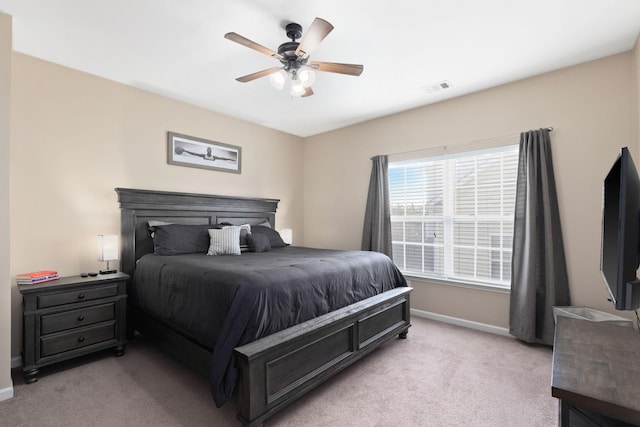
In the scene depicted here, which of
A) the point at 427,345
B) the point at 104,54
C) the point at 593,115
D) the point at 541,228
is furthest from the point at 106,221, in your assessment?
the point at 593,115

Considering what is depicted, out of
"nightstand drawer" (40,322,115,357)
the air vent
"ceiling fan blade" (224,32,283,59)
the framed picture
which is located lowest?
"nightstand drawer" (40,322,115,357)

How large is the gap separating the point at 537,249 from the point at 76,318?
417 cm

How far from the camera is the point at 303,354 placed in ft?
6.66

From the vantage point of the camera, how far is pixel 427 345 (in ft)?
9.93

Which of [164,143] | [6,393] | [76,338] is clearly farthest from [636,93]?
[6,393]

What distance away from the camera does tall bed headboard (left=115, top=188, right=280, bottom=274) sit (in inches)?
127

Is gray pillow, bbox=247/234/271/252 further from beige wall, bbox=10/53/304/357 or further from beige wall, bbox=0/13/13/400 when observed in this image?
beige wall, bbox=0/13/13/400

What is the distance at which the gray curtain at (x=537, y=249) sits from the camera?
291 cm

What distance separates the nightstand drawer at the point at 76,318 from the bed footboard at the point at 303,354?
1682 mm

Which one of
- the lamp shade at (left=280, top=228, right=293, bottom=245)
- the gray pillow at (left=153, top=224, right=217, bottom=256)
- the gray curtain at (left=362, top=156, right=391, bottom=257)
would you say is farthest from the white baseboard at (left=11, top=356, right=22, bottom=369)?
the gray curtain at (left=362, top=156, right=391, bottom=257)

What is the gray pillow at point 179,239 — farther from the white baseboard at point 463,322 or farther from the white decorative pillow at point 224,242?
the white baseboard at point 463,322

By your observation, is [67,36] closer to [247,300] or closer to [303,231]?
[247,300]

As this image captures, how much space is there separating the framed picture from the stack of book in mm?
1615

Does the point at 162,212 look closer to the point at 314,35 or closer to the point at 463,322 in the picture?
the point at 314,35
